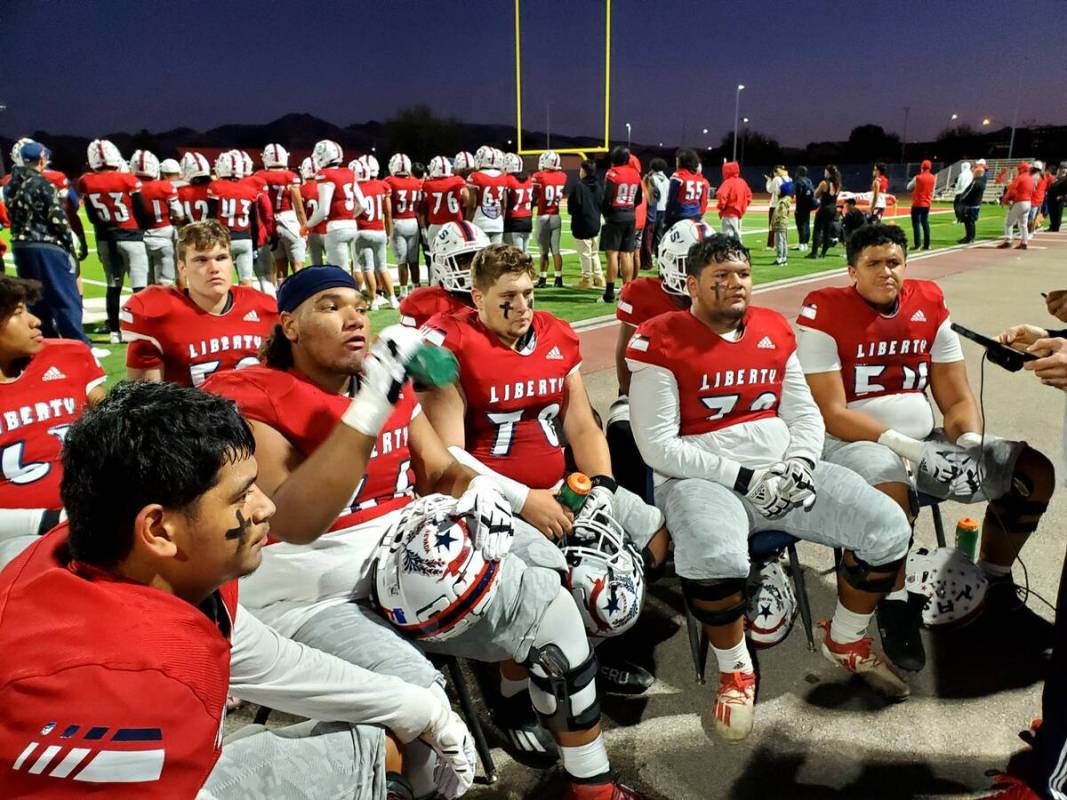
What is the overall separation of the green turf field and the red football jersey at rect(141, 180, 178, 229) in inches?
60.2

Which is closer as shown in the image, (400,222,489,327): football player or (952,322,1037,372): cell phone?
(952,322,1037,372): cell phone

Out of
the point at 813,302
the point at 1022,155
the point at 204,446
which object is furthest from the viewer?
the point at 1022,155

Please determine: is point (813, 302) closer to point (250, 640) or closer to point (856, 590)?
point (856, 590)

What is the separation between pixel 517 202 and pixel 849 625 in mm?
9436

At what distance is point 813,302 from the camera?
12.2ft

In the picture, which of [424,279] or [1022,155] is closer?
[424,279]

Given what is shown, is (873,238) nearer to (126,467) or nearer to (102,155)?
(126,467)

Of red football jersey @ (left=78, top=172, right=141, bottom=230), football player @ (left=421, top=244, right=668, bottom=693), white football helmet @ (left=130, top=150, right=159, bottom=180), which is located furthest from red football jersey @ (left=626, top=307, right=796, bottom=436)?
white football helmet @ (left=130, top=150, right=159, bottom=180)

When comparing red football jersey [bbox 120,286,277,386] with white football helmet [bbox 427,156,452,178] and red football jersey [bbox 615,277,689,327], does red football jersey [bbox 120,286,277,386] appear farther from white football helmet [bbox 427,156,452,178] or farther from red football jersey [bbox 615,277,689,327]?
white football helmet [bbox 427,156,452,178]

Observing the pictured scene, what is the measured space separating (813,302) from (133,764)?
3.43 m

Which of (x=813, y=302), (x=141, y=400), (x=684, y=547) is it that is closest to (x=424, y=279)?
(x=813, y=302)

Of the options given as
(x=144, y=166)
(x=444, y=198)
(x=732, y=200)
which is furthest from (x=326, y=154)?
(x=732, y=200)

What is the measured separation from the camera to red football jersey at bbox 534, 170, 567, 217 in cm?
1188

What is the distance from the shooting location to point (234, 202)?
9.21 m
